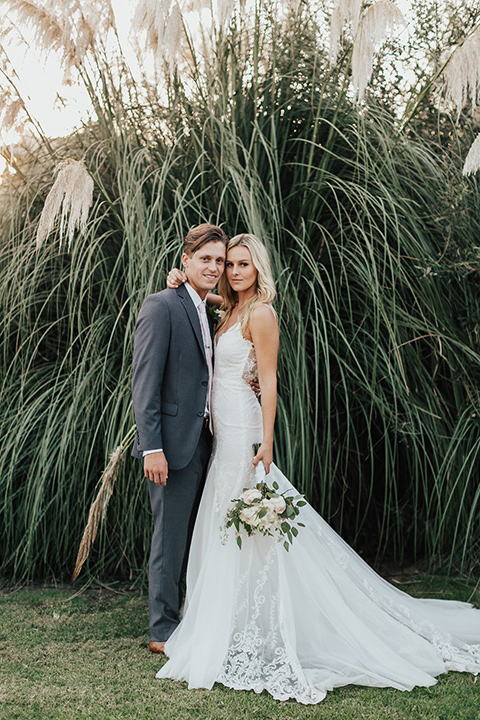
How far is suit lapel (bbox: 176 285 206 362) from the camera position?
2.90m

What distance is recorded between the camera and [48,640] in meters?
2.95

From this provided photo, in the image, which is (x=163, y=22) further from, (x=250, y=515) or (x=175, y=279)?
(x=250, y=515)

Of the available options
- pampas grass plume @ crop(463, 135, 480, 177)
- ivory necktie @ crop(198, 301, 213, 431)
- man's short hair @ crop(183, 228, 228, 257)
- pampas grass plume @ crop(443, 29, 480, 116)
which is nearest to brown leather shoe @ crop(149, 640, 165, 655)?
ivory necktie @ crop(198, 301, 213, 431)

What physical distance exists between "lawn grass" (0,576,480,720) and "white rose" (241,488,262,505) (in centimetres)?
69

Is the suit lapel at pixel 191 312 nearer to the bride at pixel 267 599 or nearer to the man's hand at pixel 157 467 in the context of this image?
the bride at pixel 267 599

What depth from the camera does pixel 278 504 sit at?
8.54 feet

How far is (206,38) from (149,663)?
12.1ft

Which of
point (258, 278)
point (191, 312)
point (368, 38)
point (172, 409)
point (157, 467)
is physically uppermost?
point (368, 38)

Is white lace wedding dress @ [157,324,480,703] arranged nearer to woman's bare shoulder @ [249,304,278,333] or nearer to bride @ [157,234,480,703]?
bride @ [157,234,480,703]

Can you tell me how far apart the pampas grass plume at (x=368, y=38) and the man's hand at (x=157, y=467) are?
198cm

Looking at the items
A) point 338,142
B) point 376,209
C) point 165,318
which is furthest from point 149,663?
point 338,142

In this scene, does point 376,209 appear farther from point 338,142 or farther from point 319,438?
point 319,438

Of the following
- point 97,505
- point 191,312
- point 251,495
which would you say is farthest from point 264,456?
point 97,505

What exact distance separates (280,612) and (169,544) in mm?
570
